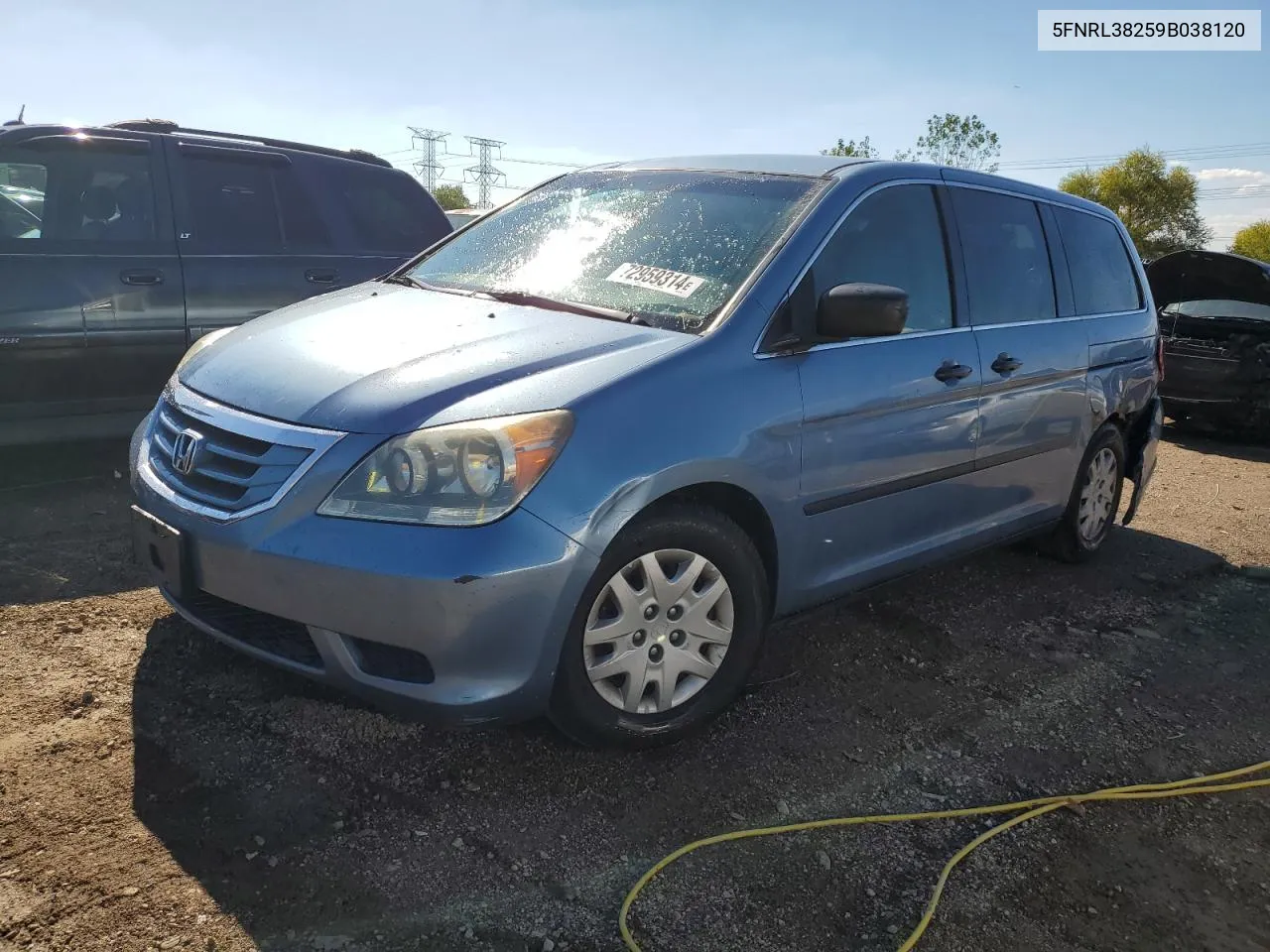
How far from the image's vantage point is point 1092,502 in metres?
4.96

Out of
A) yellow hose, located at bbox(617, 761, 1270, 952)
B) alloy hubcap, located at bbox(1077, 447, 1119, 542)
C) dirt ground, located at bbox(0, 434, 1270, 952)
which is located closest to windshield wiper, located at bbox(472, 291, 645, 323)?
dirt ground, located at bbox(0, 434, 1270, 952)

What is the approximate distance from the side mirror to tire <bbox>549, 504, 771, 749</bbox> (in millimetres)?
696

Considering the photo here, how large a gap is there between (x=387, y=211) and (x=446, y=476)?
14.4 ft

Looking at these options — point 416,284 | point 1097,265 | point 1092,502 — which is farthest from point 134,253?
point 1092,502

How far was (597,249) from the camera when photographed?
343 centimetres

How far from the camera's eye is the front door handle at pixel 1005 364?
3.83m

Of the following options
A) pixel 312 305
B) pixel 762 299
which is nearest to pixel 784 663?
pixel 762 299

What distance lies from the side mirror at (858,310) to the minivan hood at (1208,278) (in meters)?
6.89

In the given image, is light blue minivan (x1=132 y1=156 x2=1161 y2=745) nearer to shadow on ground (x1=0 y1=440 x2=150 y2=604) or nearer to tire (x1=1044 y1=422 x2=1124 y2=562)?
tire (x1=1044 y1=422 x2=1124 y2=562)

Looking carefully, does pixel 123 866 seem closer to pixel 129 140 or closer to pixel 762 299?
pixel 762 299

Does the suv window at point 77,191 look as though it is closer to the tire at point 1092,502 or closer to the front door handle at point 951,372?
the front door handle at point 951,372

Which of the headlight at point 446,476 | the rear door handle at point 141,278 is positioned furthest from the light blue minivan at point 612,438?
the rear door handle at point 141,278

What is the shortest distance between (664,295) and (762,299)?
31 centimetres

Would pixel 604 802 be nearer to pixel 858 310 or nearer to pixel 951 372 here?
pixel 858 310
